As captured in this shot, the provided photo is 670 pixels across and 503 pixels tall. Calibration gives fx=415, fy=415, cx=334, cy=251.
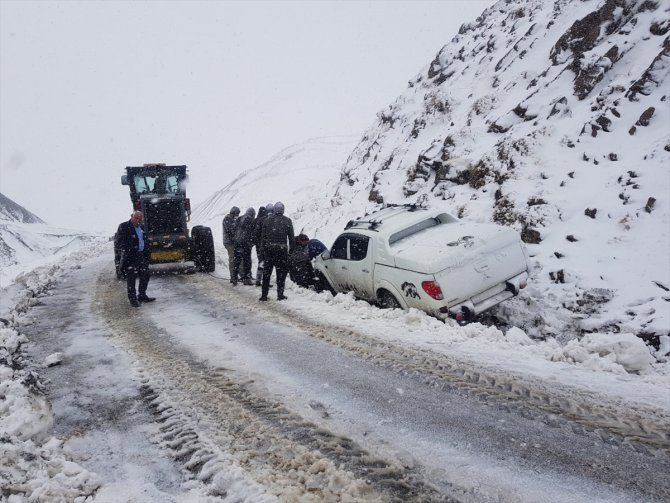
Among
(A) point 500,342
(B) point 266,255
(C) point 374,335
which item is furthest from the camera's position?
(B) point 266,255

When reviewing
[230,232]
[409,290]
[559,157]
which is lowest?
[409,290]

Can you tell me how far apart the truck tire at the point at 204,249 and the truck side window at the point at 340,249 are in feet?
19.4

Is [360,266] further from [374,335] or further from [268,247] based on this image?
[268,247]

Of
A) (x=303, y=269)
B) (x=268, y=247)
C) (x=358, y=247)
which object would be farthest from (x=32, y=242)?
(x=358, y=247)

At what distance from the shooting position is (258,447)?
301 cm

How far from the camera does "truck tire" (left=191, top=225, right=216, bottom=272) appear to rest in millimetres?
12695

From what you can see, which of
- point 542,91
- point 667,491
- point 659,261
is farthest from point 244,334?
point 542,91

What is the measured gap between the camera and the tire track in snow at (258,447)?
99.1 inches

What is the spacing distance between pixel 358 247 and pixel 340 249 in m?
0.58

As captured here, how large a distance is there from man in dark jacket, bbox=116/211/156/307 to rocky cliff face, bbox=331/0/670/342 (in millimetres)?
7406

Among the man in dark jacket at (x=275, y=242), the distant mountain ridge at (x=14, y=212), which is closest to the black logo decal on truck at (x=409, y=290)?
the man in dark jacket at (x=275, y=242)

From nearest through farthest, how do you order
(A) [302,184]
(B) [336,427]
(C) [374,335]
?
1. (B) [336,427]
2. (C) [374,335]
3. (A) [302,184]

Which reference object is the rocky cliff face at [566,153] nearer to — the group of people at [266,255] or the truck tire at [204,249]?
the group of people at [266,255]

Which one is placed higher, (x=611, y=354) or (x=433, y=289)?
(x=433, y=289)
